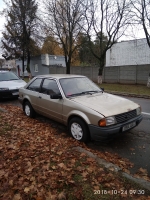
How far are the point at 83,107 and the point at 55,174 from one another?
1644mm

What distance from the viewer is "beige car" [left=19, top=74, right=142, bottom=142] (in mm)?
3473

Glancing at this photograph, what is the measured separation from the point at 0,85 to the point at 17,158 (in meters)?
6.81

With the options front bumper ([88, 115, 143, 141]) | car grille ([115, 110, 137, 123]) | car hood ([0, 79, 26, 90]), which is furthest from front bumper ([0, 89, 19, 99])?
car grille ([115, 110, 137, 123])

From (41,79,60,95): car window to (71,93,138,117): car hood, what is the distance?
783mm

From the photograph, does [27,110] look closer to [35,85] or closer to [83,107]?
[35,85]

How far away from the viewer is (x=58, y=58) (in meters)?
32.8

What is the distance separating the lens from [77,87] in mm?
4691

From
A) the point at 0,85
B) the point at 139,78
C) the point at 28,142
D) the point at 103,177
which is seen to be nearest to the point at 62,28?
the point at 139,78

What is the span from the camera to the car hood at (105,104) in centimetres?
354

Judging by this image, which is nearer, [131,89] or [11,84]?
[11,84]

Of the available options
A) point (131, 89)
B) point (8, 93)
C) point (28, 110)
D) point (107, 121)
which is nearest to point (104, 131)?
point (107, 121)

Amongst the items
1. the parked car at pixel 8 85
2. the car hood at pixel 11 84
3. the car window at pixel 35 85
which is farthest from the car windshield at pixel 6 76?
the car window at pixel 35 85

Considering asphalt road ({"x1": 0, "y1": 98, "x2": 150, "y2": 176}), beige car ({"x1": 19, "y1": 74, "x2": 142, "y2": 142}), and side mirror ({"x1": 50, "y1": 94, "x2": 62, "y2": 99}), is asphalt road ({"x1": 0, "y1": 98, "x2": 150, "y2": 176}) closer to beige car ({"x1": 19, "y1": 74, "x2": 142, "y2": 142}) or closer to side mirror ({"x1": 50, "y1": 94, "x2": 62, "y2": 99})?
beige car ({"x1": 19, "y1": 74, "x2": 142, "y2": 142})

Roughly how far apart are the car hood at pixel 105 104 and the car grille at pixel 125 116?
8 cm
